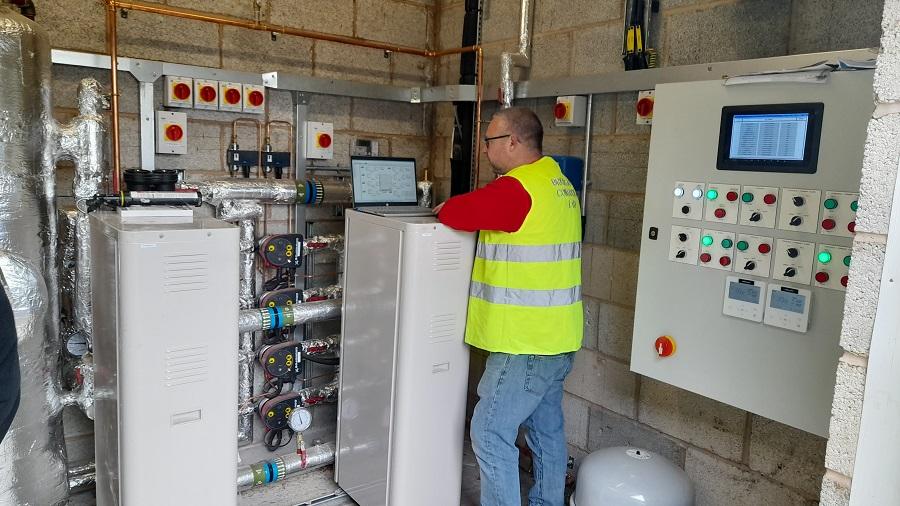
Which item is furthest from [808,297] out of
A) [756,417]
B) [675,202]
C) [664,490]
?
[664,490]

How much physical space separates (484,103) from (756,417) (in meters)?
1.80

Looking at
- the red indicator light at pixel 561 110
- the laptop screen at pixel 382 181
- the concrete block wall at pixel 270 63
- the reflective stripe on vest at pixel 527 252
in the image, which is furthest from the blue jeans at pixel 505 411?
the concrete block wall at pixel 270 63

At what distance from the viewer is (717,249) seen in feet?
6.29

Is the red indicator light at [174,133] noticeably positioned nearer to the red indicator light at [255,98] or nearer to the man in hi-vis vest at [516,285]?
the red indicator light at [255,98]

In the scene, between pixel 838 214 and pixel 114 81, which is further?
pixel 114 81

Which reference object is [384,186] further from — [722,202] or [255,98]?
[722,202]

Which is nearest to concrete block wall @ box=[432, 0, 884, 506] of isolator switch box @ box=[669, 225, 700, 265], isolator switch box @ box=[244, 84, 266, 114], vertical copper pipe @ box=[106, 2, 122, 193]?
isolator switch box @ box=[669, 225, 700, 265]

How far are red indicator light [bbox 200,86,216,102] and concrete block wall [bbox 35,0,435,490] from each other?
102 mm

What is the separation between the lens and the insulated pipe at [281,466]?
2.56m

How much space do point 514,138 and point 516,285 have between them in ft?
1.67

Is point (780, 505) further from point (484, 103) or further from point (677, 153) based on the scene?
point (484, 103)

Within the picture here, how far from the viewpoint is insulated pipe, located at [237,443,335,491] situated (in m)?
2.56

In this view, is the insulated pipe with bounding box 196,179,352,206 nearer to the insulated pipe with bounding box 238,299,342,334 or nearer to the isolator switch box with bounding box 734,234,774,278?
the insulated pipe with bounding box 238,299,342,334


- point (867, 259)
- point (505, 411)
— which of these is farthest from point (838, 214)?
point (505, 411)
